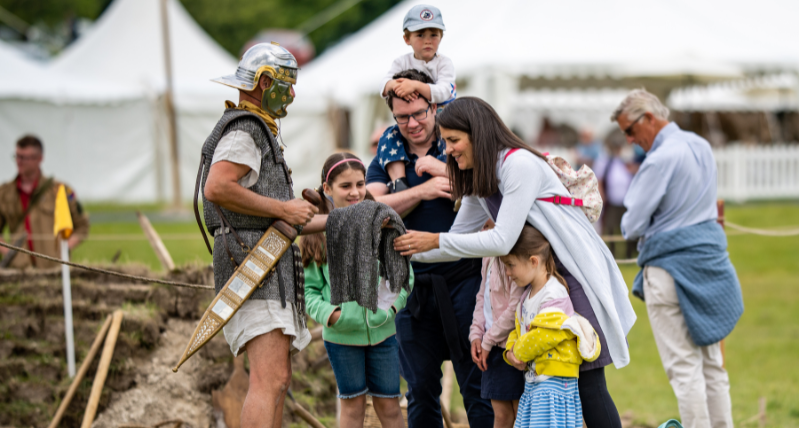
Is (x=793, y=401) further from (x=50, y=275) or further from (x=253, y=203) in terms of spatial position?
(x=50, y=275)

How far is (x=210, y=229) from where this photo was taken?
338 cm

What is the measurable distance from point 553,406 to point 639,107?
2362mm

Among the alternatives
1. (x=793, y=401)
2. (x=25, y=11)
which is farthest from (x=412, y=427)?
(x=25, y=11)

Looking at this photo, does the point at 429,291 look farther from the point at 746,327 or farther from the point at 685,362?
the point at 746,327

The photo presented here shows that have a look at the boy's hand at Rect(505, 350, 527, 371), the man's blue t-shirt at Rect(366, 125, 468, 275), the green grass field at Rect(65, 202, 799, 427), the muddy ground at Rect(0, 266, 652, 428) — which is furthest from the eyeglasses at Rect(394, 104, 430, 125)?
the green grass field at Rect(65, 202, 799, 427)

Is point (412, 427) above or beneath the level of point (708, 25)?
beneath

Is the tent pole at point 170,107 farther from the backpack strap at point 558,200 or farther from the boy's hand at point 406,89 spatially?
the backpack strap at point 558,200

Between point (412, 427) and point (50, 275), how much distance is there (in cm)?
372

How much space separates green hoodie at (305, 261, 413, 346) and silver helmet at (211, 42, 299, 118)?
0.87 meters

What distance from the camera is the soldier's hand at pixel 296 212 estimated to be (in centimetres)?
321

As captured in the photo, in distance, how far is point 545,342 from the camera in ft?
10.3

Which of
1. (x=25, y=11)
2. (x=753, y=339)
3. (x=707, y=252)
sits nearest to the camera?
(x=707, y=252)

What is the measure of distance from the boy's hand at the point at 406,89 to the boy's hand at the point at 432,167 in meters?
0.31

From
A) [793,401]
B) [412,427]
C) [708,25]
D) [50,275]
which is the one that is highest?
[708,25]
